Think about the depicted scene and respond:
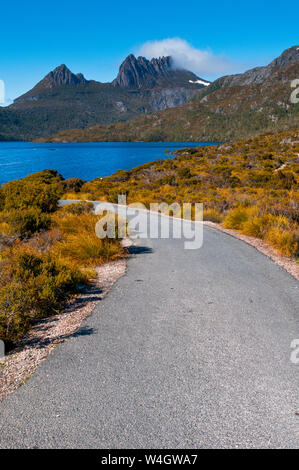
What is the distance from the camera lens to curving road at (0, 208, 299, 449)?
2391 mm

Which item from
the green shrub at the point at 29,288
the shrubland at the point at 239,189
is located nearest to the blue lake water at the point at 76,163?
the shrubland at the point at 239,189

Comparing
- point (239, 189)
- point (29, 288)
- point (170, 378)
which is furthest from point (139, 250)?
point (239, 189)

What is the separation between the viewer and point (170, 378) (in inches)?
121

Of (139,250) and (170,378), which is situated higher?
(139,250)

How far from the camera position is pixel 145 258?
7895mm

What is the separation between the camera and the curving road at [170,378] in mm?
2391

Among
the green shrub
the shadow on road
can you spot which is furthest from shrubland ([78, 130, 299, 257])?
the green shrub

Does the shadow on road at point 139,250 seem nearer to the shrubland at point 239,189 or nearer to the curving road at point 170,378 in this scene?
the curving road at point 170,378

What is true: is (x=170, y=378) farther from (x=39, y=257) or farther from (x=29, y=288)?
(x=39, y=257)

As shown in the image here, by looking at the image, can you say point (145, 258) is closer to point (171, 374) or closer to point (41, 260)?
point (41, 260)

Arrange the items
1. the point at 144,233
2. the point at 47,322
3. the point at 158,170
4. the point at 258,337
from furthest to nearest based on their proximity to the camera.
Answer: the point at 158,170, the point at 144,233, the point at 47,322, the point at 258,337

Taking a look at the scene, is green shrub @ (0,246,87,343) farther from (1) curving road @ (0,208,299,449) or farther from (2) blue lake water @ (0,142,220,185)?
(2) blue lake water @ (0,142,220,185)
